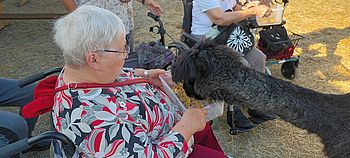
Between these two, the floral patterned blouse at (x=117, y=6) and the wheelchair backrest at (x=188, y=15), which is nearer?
the floral patterned blouse at (x=117, y=6)

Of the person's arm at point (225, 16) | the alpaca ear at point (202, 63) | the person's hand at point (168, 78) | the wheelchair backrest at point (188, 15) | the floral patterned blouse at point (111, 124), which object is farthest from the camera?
the wheelchair backrest at point (188, 15)

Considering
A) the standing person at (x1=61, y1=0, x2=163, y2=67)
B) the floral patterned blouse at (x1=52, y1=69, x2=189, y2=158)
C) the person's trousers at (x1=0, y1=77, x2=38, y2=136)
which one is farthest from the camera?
the standing person at (x1=61, y1=0, x2=163, y2=67)

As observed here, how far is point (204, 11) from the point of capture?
3490mm

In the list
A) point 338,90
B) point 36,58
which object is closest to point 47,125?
point 36,58

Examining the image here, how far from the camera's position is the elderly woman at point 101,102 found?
1.69m

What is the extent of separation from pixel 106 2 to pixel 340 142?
197cm

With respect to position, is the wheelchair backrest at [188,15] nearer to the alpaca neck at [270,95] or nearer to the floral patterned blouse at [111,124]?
the alpaca neck at [270,95]

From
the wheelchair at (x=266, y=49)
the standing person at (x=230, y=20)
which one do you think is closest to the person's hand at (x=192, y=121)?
the wheelchair at (x=266, y=49)

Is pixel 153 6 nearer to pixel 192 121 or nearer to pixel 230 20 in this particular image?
pixel 230 20

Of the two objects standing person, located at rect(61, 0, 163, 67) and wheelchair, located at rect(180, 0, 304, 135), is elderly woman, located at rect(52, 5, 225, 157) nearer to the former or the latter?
standing person, located at rect(61, 0, 163, 67)

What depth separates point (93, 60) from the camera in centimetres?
174

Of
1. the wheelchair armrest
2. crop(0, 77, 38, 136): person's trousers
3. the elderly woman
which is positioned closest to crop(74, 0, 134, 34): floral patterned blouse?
the wheelchair armrest

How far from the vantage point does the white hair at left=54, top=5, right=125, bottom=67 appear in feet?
5.61

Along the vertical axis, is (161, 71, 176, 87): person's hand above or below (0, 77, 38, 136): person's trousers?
above
